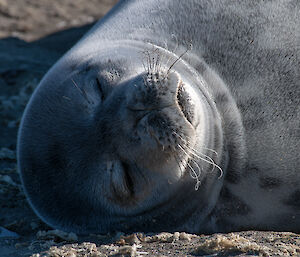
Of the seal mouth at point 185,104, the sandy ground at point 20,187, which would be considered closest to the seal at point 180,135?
the seal mouth at point 185,104

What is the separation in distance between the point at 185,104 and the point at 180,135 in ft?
0.52

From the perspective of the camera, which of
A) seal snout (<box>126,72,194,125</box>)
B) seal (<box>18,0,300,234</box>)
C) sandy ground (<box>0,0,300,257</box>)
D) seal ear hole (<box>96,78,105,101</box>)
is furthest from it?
seal ear hole (<box>96,78,105,101</box>)

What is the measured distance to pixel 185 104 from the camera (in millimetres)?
2738

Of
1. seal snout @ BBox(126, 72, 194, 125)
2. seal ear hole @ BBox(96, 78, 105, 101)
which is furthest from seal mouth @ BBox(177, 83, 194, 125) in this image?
seal ear hole @ BBox(96, 78, 105, 101)

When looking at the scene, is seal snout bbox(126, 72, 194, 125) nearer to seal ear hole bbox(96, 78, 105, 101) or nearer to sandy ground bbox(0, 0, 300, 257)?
seal ear hole bbox(96, 78, 105, 101)

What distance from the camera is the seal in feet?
9.03

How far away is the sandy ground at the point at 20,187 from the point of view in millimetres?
2461

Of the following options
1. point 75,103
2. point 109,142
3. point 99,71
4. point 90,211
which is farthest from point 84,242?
point 99,71

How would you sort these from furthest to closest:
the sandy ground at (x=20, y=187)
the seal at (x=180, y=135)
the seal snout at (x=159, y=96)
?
the seal at (x=180, y=135) → the seal snout at (x=159, y=96) → the sandy ground at (x=20, y=187)

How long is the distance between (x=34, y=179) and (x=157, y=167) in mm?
788

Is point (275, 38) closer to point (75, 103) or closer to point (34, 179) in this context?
point (75, 103)

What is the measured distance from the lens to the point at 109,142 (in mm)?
2814

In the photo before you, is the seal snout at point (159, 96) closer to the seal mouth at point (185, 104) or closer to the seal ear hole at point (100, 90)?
the seal mouth at point (185, 104)

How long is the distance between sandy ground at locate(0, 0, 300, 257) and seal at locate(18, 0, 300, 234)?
0.70 ft
